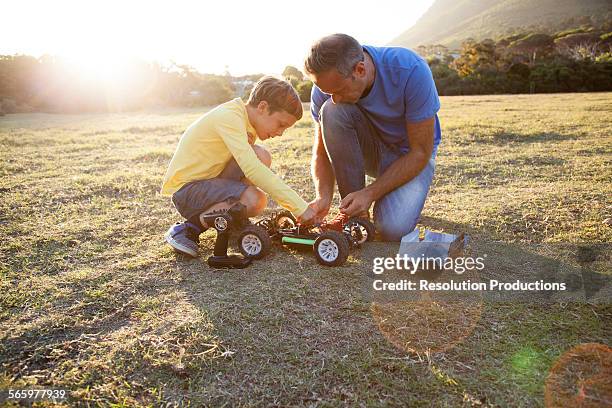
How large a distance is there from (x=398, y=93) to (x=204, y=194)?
5.37ft

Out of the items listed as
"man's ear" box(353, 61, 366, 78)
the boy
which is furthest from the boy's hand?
"man's ear" box(353, 61, 366, 78)

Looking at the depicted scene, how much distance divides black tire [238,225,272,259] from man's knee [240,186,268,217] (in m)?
0.37

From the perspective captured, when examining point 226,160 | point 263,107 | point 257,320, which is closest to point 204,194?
point 226,160

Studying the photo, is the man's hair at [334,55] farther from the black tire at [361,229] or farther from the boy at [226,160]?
the black tire at [361,229]

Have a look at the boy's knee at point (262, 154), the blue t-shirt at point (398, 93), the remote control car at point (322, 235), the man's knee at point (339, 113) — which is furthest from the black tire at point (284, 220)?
the blue t-shirt at point (398, 93)

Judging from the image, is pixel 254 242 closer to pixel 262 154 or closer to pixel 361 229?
pixel 361 229

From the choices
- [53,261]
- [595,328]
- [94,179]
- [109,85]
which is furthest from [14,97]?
[595,328]

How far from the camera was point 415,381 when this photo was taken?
6.40 ft

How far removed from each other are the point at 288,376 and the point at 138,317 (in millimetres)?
1012

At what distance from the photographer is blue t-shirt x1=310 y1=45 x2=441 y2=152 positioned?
3.32 meters

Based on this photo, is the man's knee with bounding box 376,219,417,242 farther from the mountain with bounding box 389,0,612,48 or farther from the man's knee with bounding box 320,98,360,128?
the mountain with bounding box 389,0,612,48

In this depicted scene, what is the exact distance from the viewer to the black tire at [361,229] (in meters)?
3.45

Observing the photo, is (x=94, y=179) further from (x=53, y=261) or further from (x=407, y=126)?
(x=407, y=126)

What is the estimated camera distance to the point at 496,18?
351 feet
